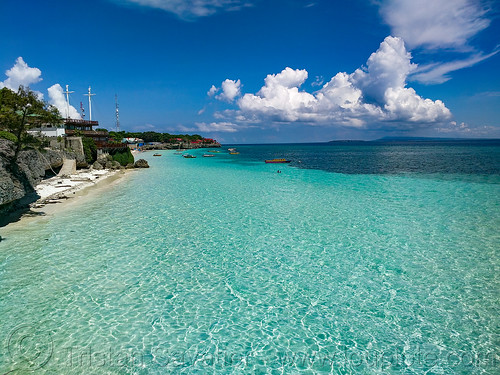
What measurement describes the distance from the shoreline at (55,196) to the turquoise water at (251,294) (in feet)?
6.15

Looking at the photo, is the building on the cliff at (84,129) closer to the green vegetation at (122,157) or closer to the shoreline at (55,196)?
the green vegetation at (122,157)

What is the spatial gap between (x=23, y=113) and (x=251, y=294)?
21.5 m

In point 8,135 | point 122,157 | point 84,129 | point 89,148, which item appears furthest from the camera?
point 122,157

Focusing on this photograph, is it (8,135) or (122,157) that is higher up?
(8,135)

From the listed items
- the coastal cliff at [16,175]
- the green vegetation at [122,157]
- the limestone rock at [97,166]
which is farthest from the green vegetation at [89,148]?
the coastal cliff at [16,175]

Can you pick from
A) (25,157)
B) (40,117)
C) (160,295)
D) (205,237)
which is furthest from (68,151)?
(160,295)

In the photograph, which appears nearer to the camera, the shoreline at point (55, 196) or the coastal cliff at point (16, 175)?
the coastal cliff at point (16, 175)

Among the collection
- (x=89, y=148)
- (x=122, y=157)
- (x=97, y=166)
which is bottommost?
(x=97, y=166)

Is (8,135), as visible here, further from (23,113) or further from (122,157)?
(122,157)

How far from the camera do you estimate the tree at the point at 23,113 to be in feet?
63.6

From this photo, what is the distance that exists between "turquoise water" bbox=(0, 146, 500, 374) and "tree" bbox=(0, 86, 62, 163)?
22.0ft

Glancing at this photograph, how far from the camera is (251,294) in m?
11.1

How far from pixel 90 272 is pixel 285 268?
29.2 ft

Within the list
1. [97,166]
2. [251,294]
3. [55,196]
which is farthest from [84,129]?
[251,294]
